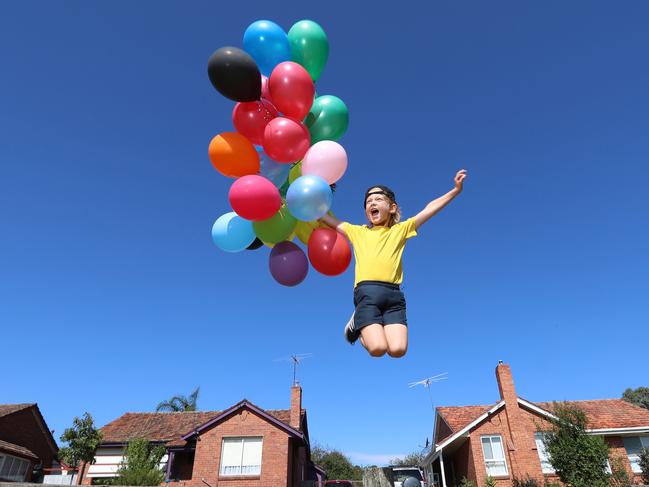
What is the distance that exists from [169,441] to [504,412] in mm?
15332

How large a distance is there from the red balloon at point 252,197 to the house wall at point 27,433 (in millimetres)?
24453

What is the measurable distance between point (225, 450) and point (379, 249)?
18.3m

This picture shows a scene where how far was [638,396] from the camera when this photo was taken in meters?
57.6

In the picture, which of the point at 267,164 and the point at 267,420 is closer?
the point at 267,164

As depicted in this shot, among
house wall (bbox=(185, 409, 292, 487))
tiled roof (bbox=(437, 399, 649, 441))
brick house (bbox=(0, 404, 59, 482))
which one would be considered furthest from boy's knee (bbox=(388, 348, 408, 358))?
brick house (bbox=(0, 404, 59, 482))

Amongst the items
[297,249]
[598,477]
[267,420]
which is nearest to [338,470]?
[267,420]

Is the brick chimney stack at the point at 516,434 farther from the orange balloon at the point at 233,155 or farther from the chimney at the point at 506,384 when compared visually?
the orange balloon at the point at 233,155

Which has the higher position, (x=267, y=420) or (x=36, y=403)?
(x=36, y=403)

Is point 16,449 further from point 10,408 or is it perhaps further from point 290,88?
point 290,88

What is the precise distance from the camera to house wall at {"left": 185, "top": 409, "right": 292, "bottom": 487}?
58.5 feet

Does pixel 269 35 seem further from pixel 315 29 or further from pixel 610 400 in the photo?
pixel 610 400

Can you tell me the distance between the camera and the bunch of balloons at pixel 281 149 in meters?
3.54

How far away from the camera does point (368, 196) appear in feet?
12.8

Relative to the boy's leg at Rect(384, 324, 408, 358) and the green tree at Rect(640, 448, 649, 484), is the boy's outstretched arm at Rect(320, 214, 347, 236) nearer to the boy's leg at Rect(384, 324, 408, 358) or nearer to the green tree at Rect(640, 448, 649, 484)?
the boy's leg at Rect(384, 324, 408, 358)
